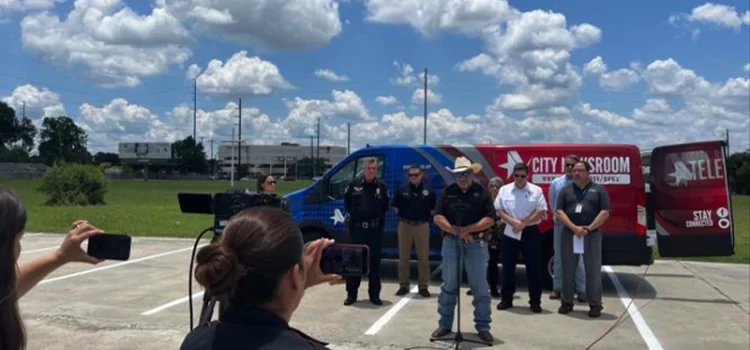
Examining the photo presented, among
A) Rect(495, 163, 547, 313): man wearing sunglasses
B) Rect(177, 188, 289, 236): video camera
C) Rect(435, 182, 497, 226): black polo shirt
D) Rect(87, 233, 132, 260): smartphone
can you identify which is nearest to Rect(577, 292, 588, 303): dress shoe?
Rect(495, 163, 547, 313): man wearing sunglasses

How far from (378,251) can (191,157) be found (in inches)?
5299

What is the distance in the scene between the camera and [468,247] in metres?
6.93

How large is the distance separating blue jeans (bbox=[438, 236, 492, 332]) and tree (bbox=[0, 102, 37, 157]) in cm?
13714

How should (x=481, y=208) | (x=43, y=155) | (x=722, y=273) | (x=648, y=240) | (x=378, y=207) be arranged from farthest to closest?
(x=43, y=155) → (x=722, y=273) → (x=648, y=240) → (x=378, y=207) → (x=481, y=208)

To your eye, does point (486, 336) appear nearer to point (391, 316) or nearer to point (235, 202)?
point (391, 316)

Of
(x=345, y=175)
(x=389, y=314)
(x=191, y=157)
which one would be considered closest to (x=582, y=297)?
(x=389, y=314)

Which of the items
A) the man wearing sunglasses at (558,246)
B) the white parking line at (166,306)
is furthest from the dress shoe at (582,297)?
the white parking line at (166,306)

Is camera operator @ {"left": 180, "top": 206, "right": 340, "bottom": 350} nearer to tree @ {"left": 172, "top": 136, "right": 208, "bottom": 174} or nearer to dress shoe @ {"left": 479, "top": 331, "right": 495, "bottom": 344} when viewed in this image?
dress shoe @ {"left": 479, "top": 331, "right": 495, "bottom": 344}

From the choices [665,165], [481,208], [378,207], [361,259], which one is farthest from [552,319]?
[361,259]

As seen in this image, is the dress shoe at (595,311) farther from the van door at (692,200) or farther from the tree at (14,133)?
the tree at (14,133)

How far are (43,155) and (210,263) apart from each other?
145726mm

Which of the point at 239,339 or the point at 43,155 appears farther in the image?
the point at 43,155

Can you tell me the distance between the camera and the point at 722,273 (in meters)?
12.6

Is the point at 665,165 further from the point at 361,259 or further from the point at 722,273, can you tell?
the point at 361,259
